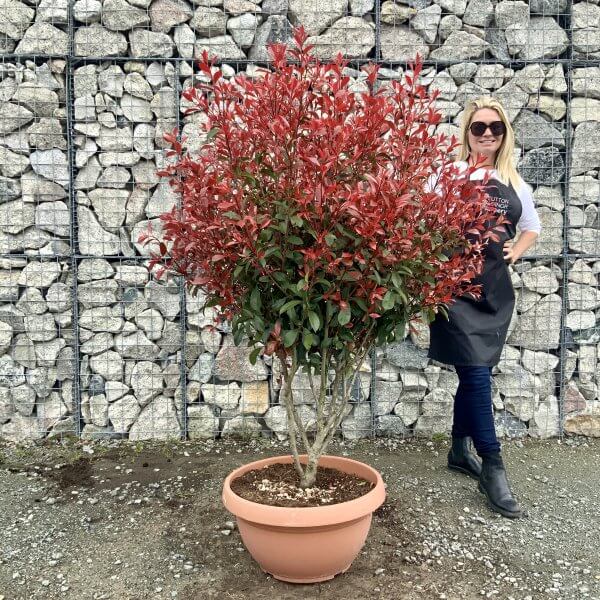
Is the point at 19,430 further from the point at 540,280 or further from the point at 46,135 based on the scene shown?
the point at 540,280

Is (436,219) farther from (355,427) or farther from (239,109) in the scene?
(355,427)

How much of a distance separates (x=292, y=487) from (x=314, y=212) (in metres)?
1.16

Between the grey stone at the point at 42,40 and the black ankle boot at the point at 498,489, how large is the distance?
3.38 meters

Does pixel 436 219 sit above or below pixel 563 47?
below

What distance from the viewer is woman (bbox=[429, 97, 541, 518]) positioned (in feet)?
10.2

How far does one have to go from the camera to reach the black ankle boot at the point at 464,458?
348 cm

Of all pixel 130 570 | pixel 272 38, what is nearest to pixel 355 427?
pixel 130 570

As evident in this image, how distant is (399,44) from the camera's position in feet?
12.9

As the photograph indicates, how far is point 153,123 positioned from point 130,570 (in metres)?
2.56

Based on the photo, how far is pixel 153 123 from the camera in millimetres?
3920

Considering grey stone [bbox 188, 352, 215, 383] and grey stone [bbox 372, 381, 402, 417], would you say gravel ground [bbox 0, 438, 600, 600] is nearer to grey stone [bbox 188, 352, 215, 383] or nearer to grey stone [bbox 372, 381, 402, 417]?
grey stone [bbox 372, 381, 402, 417]

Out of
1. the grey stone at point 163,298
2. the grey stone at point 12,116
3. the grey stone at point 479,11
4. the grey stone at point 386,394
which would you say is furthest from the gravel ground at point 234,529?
the grey stone at point 479,11

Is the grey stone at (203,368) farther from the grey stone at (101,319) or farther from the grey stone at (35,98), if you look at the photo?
the grey stone at (35,98)

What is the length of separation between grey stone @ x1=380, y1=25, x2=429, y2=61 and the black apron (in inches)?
49.6
